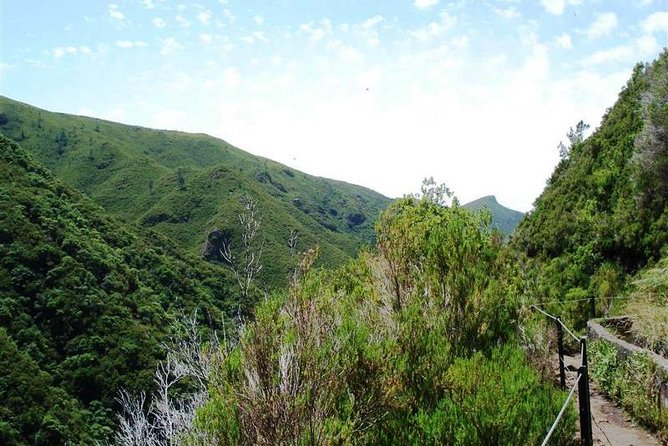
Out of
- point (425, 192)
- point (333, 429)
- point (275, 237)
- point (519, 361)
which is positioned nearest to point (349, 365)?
point (333, 429)

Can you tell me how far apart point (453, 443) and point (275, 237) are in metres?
104

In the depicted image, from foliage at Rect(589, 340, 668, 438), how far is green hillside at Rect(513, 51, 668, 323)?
6.87 metres

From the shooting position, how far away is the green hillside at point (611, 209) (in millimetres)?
17156

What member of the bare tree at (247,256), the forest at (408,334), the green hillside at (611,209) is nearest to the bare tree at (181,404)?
the forest at (408,334)

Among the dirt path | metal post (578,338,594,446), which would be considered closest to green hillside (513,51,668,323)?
the dirt path

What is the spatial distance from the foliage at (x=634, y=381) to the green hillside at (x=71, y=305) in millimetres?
33282

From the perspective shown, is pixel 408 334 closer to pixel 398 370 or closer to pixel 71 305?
pixel 398 370

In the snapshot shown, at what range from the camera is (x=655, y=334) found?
317 inches

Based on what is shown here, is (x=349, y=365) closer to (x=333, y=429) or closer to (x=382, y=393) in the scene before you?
(x=382, y=393)

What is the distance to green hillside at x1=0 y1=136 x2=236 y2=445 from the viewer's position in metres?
42.7

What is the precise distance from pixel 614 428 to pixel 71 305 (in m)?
58.6

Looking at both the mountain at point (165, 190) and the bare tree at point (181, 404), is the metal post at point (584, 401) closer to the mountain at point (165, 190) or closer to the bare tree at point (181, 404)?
the bare tree at point (181, 404)

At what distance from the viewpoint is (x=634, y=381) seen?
7.73 m

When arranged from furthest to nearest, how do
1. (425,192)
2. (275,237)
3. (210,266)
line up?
(275,237), (210,266), (425,192)
